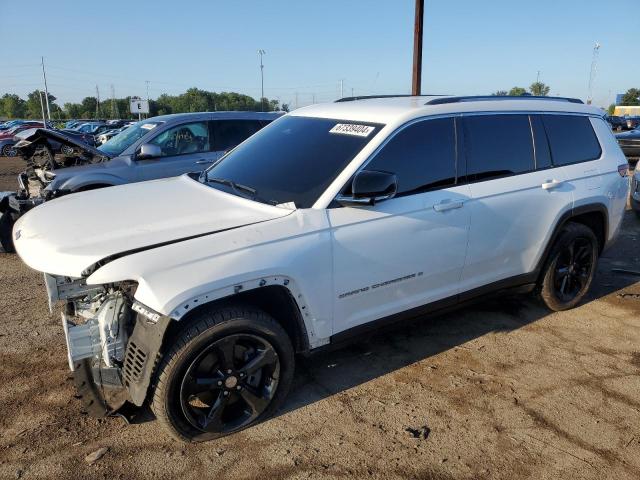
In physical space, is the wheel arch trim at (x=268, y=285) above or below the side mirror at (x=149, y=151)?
below

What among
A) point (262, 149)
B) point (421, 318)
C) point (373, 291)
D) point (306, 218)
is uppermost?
point (262, 149)

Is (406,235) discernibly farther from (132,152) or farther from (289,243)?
(132,152)

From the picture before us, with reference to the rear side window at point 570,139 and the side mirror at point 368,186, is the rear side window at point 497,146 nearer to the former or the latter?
the rear side window at point 570,139

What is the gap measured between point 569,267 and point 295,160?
9.51 ft

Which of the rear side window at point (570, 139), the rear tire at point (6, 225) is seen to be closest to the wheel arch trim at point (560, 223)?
the rear side window at point (570, 139)

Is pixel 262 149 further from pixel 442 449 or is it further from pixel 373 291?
pixel 442 449

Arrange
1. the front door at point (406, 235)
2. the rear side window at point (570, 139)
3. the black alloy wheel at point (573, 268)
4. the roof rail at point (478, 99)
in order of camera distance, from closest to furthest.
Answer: the front door at point (406, 235)
the roof rail at point (478, 99)
the rear side window at point (570, 139)
the black alloy wheel at point (573, 268)

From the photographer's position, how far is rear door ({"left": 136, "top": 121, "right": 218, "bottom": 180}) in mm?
7082

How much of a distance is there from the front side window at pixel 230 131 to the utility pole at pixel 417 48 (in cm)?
492

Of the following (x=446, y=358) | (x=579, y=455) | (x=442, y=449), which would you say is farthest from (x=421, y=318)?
(x=579, y=455)

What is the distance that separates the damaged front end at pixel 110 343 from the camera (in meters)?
2.64

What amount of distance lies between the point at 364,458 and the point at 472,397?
3.22 ft

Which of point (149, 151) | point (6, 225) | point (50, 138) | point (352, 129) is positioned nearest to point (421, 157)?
point (352, 129)

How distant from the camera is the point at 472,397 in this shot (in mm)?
3402
